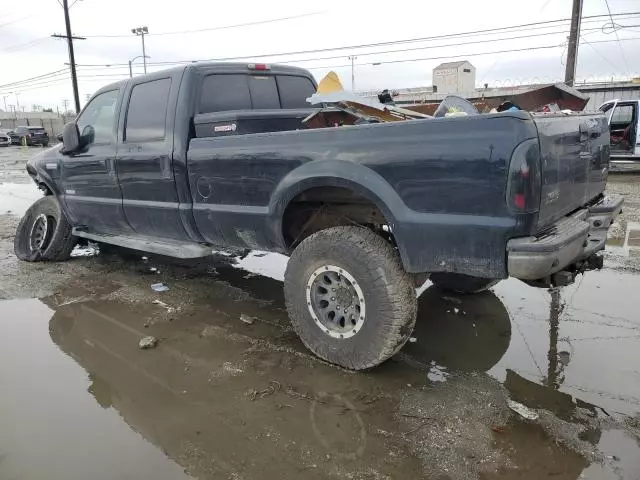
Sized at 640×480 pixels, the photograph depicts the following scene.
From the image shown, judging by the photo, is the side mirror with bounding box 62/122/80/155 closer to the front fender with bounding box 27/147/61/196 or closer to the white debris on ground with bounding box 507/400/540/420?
the front fender with bounding box 27/147/61/196

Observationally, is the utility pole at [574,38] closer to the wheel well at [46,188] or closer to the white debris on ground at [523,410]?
the wheel well at [46,188]

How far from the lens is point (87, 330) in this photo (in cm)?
417

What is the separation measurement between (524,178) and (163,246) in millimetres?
3235

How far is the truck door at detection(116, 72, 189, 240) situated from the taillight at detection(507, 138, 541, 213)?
280 centimetres

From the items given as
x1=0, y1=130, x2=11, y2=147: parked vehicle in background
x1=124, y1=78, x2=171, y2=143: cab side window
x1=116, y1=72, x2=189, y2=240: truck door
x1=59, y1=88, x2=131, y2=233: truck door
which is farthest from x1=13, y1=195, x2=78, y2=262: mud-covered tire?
x1=0, y1=130, x2=11, y2=147: parked vehicle in background

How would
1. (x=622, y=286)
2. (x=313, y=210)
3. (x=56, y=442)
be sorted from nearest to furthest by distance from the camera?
1. (x=56, y=442)
2. (x=313, y=210)
3. (x=622, y=286)

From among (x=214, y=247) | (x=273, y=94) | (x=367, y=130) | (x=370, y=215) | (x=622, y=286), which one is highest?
(x=273, y=94)

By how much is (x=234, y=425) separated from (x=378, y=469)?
847mm

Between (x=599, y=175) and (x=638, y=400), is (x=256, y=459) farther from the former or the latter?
(x=599, y=175)

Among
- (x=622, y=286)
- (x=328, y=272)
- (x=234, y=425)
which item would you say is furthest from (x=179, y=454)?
(x=622, y=286)

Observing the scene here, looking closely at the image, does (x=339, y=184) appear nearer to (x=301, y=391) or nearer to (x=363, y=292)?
(x=363, y=292)

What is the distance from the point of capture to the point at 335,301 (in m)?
3.36

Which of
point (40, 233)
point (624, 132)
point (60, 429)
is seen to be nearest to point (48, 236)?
point (40, 233)

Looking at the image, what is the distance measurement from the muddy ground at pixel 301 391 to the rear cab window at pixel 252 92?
180 cm
